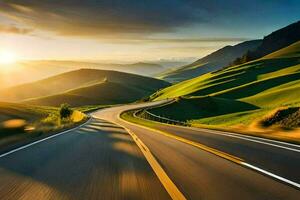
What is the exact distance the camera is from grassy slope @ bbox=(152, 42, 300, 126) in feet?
198

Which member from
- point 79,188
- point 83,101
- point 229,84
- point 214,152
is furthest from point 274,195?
point 83,101

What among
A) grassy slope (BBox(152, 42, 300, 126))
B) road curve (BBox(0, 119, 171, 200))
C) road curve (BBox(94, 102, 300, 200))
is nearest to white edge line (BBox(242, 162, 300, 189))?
road curve (BBox(94, 102, 300, 200))

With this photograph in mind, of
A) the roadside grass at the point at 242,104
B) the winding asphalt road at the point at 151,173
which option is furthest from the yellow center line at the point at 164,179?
the roadside grass at the point at 242,104

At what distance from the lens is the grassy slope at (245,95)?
60.5 metres

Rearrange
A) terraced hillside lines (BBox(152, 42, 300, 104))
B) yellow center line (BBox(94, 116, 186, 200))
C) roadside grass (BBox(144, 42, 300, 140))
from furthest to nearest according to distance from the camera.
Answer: terraced hillside lines (BBox(152, 42, 300, 104)) → roadside grass (BBox(144, 42, 300, 140)) → yellow center line (BBox(94, 116, 186, 200))

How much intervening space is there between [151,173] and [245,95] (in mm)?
96162

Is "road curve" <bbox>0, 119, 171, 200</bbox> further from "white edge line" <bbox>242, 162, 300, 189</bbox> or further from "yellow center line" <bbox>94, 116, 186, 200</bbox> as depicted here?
"white edge line" <bbox>242, 162, 300, 189</bbox>

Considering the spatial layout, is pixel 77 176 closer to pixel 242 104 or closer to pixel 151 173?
pixel 151 173

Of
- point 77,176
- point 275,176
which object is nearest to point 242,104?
point 275,176

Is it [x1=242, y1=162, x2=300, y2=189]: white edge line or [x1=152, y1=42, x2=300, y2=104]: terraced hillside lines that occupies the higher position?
[x1=152, y1=42, x2=300, y2=104]: terraced hillside lines

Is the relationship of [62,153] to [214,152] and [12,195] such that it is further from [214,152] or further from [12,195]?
[12,195]

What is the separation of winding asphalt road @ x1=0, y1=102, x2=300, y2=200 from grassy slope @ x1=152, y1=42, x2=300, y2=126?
25.8m

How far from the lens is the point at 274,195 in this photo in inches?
279

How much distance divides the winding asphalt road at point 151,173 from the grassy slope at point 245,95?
25821 millimetres
